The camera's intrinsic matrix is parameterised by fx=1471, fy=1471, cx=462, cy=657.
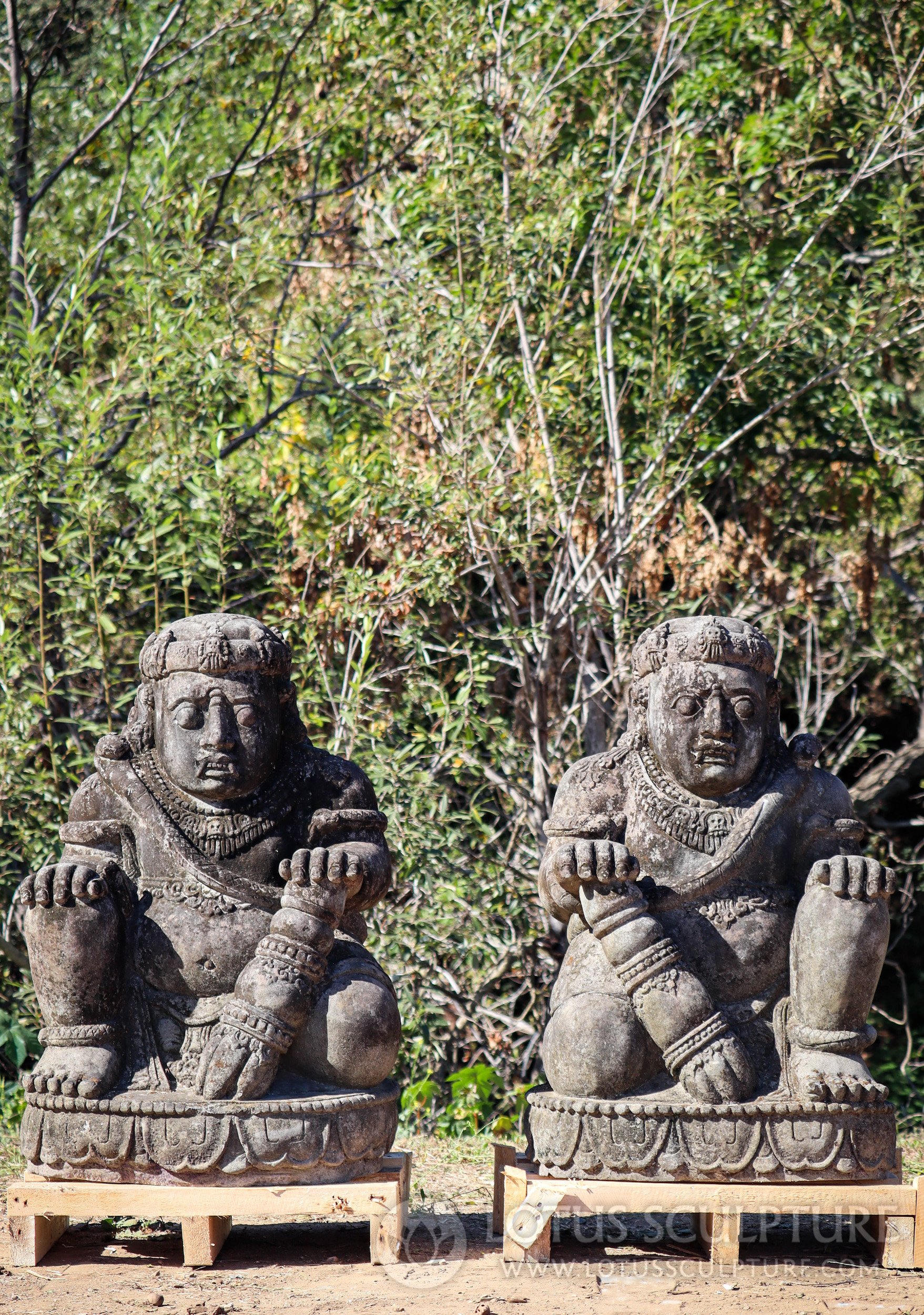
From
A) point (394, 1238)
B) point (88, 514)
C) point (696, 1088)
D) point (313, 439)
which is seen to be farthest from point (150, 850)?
point (313, 439)

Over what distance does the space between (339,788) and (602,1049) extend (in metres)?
1.11

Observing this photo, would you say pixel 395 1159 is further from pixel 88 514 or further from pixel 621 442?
pixel 621 442

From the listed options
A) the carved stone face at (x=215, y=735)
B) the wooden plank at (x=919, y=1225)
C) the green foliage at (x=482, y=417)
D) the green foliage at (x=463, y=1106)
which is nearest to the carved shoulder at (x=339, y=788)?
the carved stone face at (x=215, y=735)

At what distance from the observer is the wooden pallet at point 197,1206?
159 inches

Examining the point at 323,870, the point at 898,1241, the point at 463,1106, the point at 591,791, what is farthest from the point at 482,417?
the point at 898,1241

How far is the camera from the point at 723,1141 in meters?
4.08

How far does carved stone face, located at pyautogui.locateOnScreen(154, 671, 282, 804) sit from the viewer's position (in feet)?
14.2

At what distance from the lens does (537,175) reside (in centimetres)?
670

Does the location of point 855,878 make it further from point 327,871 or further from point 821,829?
point 327,871

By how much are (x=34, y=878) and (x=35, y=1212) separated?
92cm

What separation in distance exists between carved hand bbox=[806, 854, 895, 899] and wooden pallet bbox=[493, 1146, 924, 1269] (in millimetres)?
815

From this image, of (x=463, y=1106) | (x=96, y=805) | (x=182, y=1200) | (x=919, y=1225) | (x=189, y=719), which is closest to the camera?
(x=182, y=1200)

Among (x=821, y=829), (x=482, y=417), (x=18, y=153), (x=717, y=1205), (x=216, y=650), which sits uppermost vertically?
(x=18, y=153)

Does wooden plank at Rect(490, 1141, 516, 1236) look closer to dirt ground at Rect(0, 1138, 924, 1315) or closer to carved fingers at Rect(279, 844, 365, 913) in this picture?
dirt ground at Rect(0, 1138, 924, 1315)
